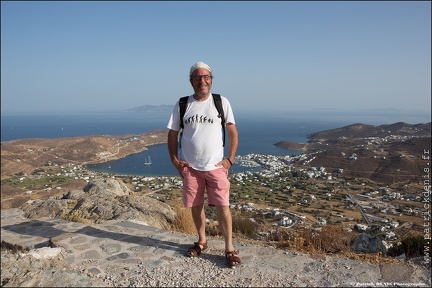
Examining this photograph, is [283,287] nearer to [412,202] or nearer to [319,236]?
[319,236]

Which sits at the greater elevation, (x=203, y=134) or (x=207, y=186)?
(x=203, y=134)

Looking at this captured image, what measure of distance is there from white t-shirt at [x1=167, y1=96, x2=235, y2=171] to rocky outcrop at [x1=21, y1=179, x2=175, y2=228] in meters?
3.15

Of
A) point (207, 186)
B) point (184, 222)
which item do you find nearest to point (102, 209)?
point (184, 222)

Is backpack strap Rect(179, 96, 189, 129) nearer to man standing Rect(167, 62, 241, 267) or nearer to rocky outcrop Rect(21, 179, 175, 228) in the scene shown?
man standing Rect(167, 62, 241, 267)

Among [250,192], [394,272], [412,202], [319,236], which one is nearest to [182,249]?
[319,236]

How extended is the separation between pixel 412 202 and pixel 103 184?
19.3 meters

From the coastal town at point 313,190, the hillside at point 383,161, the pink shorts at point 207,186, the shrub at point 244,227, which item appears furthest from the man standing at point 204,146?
the hillside at point 383,161

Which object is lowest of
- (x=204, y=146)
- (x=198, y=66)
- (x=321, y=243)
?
(x=321, y=243)

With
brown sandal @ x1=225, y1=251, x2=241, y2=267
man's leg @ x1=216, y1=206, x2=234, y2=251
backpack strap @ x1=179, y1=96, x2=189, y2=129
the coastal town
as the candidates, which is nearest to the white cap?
backpack strap @ x1=179, y1=96, x2=189, y2=129

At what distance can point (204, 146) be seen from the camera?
3.13 m

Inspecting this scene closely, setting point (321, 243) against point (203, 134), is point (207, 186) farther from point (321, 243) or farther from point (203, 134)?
point (321, 243)

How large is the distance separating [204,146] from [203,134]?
13cm

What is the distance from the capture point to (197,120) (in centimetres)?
315

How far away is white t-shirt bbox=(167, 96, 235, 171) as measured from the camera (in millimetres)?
3131
